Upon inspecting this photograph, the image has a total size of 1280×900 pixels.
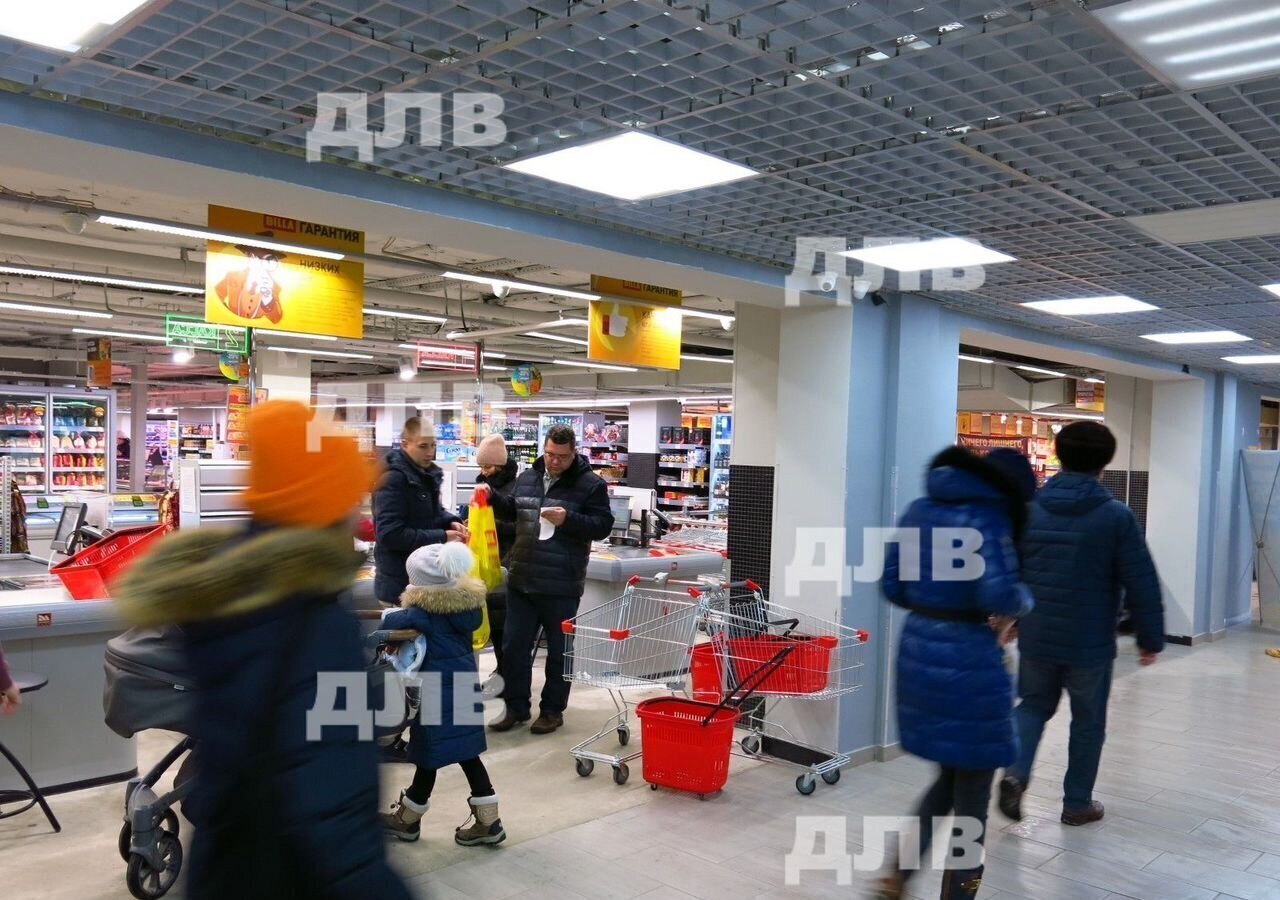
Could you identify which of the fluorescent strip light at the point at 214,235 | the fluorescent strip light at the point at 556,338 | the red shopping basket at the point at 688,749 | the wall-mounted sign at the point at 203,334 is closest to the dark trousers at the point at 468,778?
the red shopping basket at the point at 688,749

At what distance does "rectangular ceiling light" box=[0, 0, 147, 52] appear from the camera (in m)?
2.30

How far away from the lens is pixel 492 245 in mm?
4355

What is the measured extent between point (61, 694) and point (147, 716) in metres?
1.69

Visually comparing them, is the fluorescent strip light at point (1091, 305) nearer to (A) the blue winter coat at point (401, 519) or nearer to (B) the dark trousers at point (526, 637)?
(B) the dark trousers at point (526, 637)

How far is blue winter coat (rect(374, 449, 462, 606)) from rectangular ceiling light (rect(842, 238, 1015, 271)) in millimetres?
2640

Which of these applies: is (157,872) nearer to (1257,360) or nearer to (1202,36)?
(1202,36)

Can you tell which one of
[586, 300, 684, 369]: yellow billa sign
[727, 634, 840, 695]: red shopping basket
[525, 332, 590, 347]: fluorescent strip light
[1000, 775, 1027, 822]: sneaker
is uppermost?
[525, 332, 590, 347]: fluorescent strip light

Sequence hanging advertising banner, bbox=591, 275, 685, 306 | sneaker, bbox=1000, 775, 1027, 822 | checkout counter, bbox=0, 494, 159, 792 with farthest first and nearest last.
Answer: hanging advertising banner, bbox=591, 275, 685, 306
checkout counter, bbox=0, 494, 159, 792
sneaker, bbox=1000, 775, 1027, 822

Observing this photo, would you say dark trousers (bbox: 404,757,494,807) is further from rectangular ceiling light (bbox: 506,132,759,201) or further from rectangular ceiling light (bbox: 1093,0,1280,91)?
rectangular ceiling light (bbox: 1093,0,1280,91)

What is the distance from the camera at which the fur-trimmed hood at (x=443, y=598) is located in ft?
13.2

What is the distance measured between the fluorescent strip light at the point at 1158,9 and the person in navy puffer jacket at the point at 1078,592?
237 centimetres

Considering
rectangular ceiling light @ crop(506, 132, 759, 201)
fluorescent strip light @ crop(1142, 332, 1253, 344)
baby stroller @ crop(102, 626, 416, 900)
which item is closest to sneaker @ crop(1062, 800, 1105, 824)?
baby stroller @ crop(102, 626, 416, 900)

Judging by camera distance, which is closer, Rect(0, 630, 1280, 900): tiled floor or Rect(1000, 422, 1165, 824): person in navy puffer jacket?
Rect(0, 630, 1280, 900): tiled floor

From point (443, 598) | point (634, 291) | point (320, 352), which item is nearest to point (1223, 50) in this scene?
point (443, 598)
